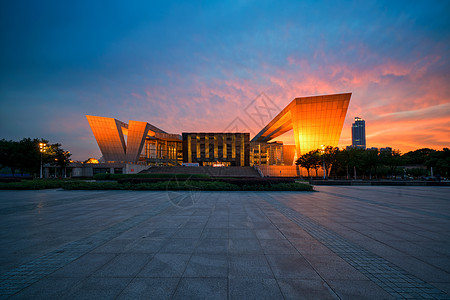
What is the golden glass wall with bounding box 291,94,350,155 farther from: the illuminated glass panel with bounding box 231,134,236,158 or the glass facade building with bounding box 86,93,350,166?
the illuminated glass panel with bounding box 231,134,236,158

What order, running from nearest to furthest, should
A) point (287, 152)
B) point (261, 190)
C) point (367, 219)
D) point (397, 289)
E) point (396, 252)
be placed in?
point (397, 289)
point (396, 252)
point (367, 219)
point (261, 190)
point (287, 152)

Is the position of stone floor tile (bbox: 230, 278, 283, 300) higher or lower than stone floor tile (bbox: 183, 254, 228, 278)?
higher

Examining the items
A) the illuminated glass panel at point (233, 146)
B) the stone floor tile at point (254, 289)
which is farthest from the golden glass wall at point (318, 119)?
the stone floor tile at point (254, 289)

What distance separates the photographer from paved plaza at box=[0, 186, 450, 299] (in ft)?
10.6

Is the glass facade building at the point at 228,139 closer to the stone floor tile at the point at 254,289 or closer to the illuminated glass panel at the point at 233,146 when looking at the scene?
the illuminated glass panel at the point at 233,146


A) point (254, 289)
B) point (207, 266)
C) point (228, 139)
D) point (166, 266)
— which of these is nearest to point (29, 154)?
point (166, 266)

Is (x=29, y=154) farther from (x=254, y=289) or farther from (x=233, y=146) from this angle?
(x=233, y=146)

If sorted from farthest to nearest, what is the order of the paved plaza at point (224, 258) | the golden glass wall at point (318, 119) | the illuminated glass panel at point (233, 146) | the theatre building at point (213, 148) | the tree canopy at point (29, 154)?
the illuminated glass panel at point (233, 146) < the theatre building at point (213, 148) < the golden glass wall at point (318, 119) < the tree canopy at point (29, 154) < the paved plaza at point (224, 258)

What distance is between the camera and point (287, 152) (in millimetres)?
81750

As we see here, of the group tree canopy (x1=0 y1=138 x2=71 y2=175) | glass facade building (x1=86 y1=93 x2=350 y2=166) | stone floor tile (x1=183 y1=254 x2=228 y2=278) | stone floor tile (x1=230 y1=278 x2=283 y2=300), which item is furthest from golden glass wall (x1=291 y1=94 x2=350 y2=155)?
tree canopy (x1=0 y1=138 x2=71 y2=175)

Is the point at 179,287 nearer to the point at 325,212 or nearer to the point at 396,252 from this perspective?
the point at 396,252

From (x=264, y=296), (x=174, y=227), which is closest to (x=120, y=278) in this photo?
(x=264, y=296)

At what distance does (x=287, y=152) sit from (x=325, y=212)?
248ft

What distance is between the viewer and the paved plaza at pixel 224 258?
322 centimetres
